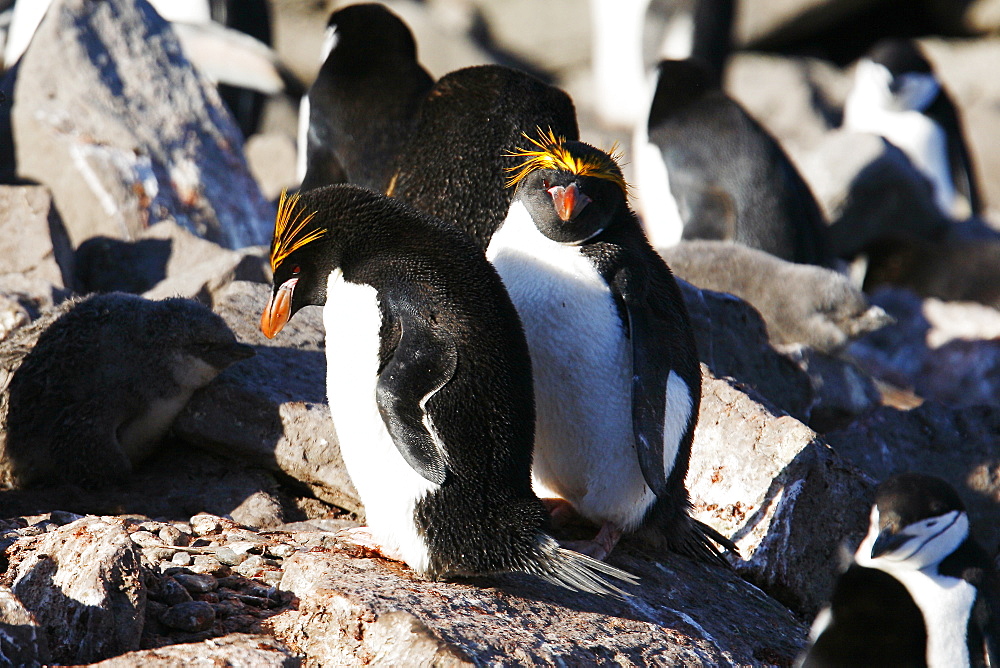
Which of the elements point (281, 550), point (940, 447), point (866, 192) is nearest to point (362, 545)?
point (281, 550)

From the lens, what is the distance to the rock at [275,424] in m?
3.62

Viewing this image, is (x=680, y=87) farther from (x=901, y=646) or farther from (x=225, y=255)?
(x=901, y=646)

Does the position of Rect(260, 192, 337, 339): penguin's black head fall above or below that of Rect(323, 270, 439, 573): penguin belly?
above

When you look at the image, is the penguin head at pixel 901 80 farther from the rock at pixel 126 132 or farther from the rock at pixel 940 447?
the rock at pixel 940 447

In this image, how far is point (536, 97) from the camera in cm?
423

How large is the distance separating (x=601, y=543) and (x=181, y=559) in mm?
1118

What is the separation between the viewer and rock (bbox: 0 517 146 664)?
237cm

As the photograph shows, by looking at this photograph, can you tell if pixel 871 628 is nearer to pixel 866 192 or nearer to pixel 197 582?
pixel 197 582

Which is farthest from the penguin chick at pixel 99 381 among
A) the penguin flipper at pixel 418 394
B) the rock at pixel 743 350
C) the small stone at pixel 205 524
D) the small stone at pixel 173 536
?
the rock at pixel 743 350

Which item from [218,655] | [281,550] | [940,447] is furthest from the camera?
[940,447]

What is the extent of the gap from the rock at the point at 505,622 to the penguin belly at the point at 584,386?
21 cm

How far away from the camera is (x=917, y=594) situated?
104 inches

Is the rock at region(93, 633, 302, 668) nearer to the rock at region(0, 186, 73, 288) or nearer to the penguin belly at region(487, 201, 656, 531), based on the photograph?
the penguin belly at region(487, 201, 656, 531)

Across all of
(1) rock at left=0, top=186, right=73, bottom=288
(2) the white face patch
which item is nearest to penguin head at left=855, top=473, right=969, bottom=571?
(1) rock at left=0, top=186, right=73, bottom=288
